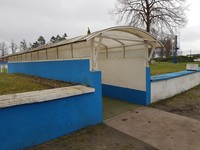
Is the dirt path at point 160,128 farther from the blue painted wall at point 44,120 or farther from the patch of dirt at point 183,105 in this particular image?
the blue painted wall at point 44,120

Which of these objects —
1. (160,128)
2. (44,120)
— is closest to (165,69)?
(160,128)

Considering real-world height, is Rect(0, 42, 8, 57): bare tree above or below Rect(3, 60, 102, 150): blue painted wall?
above

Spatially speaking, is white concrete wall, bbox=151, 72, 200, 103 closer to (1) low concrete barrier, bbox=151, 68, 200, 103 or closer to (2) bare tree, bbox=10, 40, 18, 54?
(1) low concrete barrier, bbox=151, 68, 200, 103

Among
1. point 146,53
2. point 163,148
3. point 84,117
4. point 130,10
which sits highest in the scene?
point 130,10

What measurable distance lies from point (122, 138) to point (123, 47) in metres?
4.00

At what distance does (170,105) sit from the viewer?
5.84m

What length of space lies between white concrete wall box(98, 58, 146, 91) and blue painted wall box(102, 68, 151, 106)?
5.3 inches

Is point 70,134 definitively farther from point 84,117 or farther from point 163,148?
point 163,148

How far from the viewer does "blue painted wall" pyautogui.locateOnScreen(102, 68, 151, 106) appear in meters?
5.80

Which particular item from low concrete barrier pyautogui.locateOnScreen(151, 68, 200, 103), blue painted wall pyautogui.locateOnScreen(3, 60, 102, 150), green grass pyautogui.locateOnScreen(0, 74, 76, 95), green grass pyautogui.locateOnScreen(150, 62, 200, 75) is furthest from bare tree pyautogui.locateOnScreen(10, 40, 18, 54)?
low concrete barrier pyautogui.locateOnScreen(151, 68, 200, 103)

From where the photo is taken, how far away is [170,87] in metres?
6.79

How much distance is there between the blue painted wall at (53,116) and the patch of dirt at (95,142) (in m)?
0.19

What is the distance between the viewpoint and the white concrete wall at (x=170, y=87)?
6137 mm

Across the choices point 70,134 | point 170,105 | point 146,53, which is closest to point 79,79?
point 70,134
